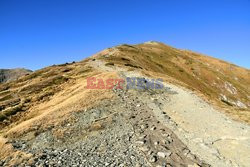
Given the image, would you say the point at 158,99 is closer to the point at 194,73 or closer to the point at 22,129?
the point at 22,129

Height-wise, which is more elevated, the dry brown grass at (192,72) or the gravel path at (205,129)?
the dry brown grass at (192,72)

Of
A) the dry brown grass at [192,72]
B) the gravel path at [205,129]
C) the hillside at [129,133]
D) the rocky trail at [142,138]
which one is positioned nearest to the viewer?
the rocky trail at [142,138]

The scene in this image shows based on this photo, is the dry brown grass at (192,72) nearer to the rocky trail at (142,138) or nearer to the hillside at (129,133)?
the hillside at (129,133)

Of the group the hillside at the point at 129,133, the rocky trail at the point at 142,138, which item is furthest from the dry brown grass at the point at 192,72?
the rocky trail at the point at 142,138

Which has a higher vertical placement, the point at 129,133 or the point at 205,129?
the point at 205,129

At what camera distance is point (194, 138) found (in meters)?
22.2

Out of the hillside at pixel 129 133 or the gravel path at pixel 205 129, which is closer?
the hillside at pixel 129 133

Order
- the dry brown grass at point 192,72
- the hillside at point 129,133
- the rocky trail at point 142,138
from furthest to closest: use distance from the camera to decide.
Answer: the dry brown grass at point 192,72 → the hillside at point 129,133 → the rocky trail at point 142,138

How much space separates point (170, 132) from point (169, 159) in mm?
4819

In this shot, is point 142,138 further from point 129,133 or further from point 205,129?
point 205,129

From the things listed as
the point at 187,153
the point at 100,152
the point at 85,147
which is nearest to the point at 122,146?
the point at 100,152

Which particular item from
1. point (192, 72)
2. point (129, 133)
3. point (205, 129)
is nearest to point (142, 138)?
point (129, 133)

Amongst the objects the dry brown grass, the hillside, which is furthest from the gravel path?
the dry brown grass

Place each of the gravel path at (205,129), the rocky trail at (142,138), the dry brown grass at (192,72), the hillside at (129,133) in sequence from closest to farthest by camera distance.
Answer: the rocky trail at (142,138), the hillside at (129,133), the gravel path at (205,129), the dry brown grass at (192,72)
